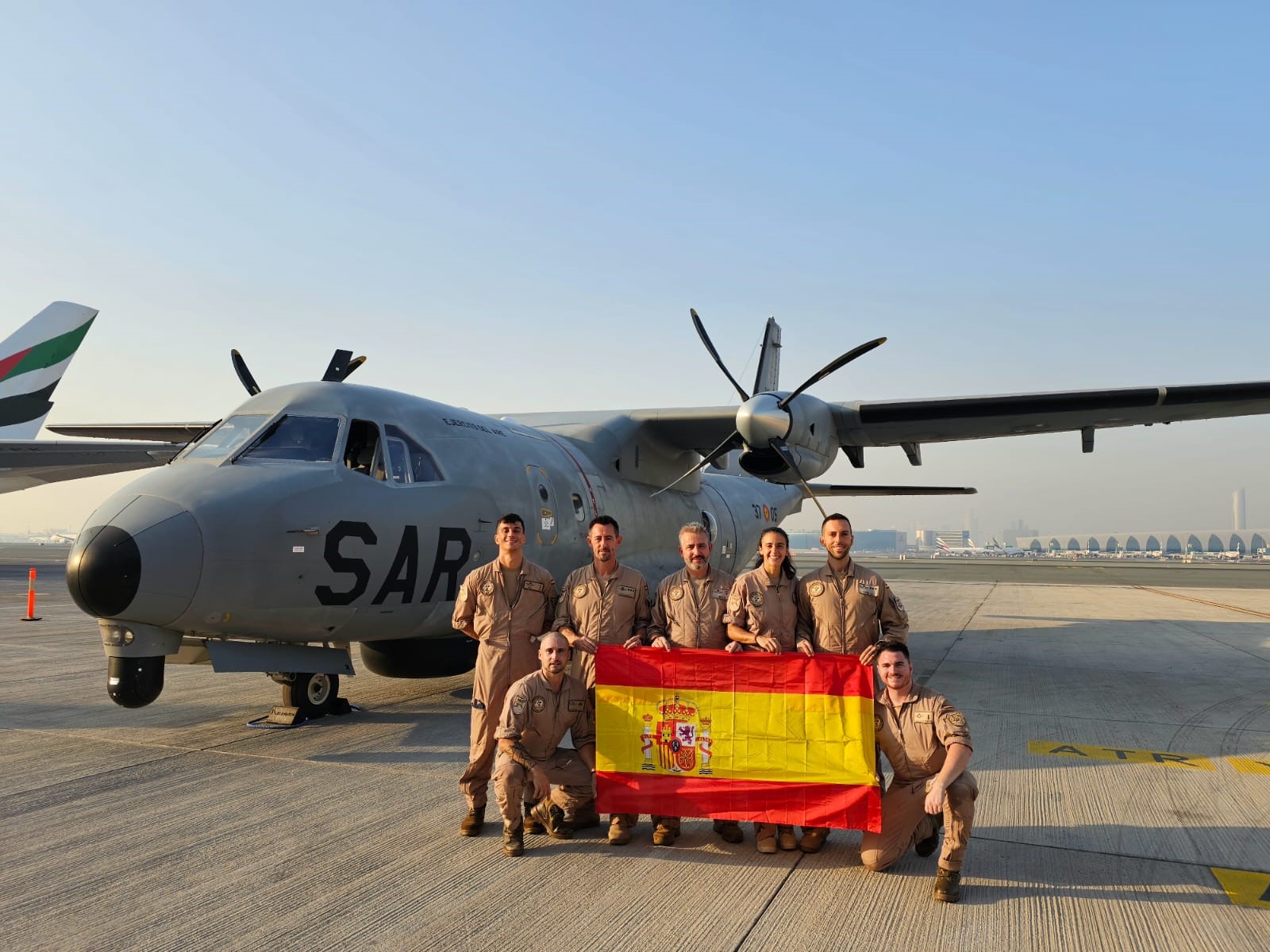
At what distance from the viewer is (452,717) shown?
315 inches

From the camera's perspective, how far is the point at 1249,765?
6562 mm

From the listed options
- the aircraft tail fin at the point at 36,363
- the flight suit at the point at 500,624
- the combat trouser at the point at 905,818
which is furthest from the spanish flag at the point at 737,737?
the aircraft tail fin at the point at 36,363

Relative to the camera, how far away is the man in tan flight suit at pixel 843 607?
16.9 ft

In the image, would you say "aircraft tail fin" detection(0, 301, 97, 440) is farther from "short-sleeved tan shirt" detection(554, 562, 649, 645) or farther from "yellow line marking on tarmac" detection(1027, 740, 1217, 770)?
"yellow line marking on tarmac" detection(1027, 740, 1217, 770)

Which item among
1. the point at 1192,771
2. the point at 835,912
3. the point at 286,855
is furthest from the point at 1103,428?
the point at 286,855

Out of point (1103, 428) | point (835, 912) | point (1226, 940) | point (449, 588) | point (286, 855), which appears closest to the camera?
point (1226, 940)

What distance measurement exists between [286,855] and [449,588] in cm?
352

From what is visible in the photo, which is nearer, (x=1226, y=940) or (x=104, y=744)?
(x=1226, y=940)

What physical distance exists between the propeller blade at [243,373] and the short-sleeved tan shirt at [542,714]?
651cm

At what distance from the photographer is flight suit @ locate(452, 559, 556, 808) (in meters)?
5.30

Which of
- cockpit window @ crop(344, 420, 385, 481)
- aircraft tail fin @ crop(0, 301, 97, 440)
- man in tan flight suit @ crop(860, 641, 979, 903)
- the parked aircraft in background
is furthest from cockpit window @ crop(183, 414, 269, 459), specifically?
aircraft tail fin @ crop(0, 301, 97, 440)

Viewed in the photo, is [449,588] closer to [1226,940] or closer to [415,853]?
[415,853]

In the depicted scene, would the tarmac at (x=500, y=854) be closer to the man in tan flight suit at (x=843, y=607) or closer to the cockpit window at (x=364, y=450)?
the man in tan flight suit at (x=843, y=607)

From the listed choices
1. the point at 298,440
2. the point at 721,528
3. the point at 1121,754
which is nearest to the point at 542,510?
the point at 298,440
